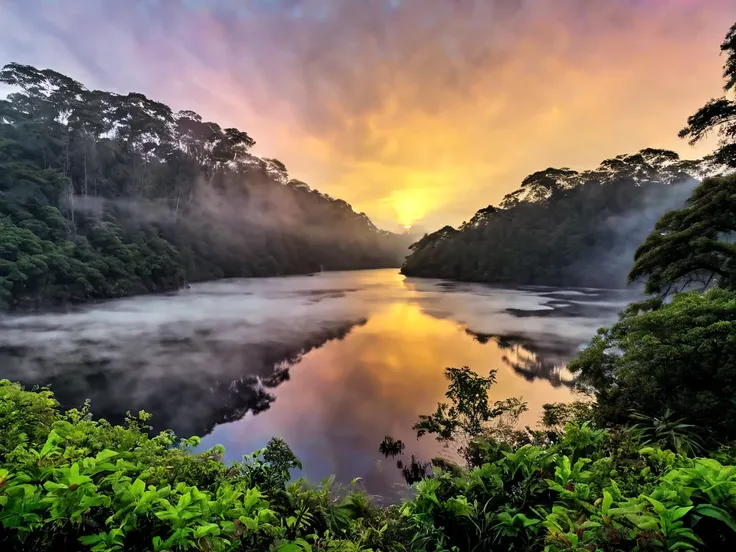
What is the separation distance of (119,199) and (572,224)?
42091mm

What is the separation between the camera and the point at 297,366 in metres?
10.1

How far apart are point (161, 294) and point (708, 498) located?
88.9 feet

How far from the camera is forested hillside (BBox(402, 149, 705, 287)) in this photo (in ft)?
102

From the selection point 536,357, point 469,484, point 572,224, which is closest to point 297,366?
point 536,357

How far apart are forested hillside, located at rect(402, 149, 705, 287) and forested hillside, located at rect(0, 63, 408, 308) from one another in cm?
2865

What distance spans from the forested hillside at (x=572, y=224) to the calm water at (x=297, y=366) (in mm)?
17718

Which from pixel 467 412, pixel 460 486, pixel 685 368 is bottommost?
pixel 467 412

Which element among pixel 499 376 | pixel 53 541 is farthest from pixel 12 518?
pixel 499 376

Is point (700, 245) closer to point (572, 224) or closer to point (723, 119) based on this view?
point (723, 119)

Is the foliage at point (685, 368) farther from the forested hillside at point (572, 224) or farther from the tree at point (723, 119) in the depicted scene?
the forested hillside at point (572, 224)

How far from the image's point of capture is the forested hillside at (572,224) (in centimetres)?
3103

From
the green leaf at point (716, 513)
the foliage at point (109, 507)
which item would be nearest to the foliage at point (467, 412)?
the foliage at point (109, 507)

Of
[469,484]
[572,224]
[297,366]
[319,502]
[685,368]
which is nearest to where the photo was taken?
[469,484]

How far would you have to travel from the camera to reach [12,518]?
939 mm
